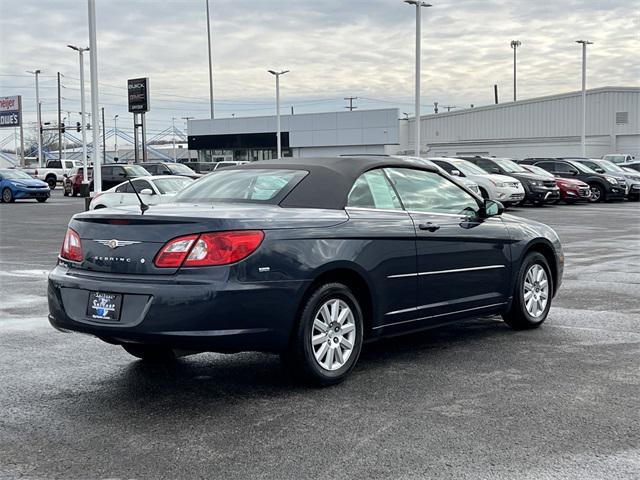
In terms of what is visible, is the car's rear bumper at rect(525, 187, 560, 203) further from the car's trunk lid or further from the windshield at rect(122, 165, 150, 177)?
the car's trunk lid

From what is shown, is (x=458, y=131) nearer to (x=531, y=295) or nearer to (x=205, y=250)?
(x=531, y=295)

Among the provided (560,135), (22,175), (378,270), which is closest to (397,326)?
(378,270)

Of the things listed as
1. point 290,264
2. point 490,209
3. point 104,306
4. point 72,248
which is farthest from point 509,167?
point 104,306

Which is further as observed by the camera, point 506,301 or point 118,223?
point 506,301

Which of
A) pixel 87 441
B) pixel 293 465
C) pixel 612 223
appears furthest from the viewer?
pixel 612 223

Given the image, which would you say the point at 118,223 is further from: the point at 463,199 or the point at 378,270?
the point at 463,199

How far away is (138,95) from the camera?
191 feet

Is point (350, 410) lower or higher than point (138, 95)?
lower

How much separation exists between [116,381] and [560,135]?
58.4m

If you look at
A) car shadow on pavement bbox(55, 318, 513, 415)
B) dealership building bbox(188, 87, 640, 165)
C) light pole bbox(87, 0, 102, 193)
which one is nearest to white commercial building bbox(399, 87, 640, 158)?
dealership building bbox(188, 87, 640, 165)

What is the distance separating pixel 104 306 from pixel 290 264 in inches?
48.4

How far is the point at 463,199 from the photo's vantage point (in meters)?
7.10

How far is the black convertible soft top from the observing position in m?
5.88

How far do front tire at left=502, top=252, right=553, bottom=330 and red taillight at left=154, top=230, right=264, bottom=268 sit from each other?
3204 millimetres
